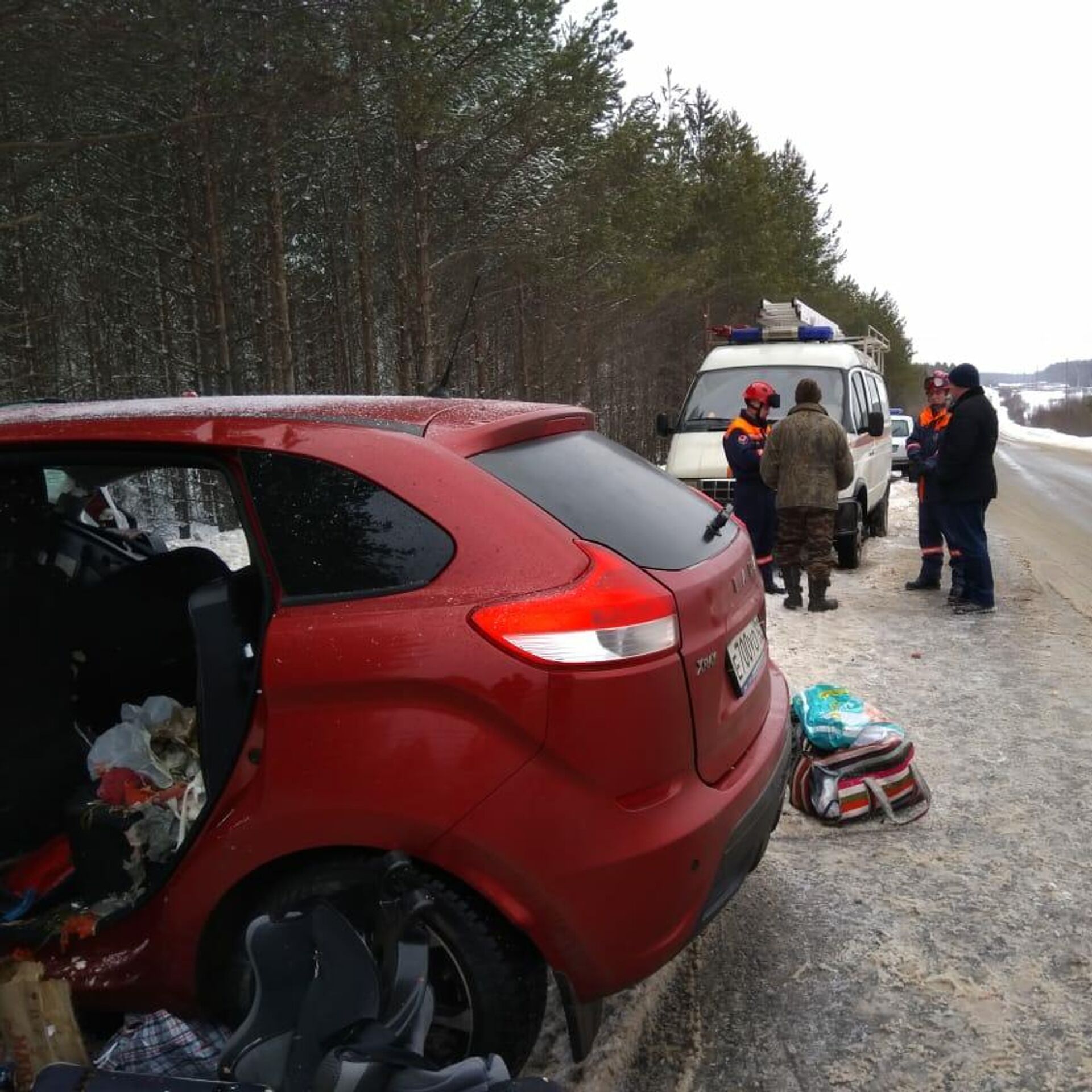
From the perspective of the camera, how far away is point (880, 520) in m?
12.4

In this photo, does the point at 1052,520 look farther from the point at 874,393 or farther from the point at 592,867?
the point at 592,867

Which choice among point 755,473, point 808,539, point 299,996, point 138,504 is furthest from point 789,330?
point 299,996

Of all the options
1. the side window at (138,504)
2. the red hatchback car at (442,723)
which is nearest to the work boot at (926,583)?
the side window at (138,504)

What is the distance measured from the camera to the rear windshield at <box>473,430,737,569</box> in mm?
2225

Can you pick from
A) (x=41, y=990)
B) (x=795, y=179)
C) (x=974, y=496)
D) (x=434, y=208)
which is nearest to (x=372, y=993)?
(x=41, y=990)

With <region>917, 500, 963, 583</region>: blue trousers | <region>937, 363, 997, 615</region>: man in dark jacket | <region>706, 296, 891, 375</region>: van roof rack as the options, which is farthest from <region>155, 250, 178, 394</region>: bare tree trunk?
<region>937, 363, 997, 615</region>: man in dark jacket

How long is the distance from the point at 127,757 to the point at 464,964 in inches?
49.9

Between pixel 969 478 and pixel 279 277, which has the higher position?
pixel 279 277

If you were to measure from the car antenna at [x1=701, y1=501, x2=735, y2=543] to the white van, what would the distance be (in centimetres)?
615

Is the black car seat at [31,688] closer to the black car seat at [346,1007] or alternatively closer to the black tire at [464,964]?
the black tire at [464,964]

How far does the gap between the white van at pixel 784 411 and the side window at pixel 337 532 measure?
714cm

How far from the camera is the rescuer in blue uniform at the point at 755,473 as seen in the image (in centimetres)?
798

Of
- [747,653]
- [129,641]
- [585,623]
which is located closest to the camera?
[585,623]

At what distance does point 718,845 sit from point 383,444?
49.4 inches
